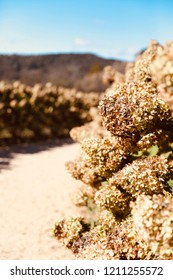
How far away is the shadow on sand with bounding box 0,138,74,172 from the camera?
1365 centimetres

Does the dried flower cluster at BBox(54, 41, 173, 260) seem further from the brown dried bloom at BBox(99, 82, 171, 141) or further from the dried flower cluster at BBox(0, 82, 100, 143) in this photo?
the dried flower cluster at BBox(0, 82, 100, 143)

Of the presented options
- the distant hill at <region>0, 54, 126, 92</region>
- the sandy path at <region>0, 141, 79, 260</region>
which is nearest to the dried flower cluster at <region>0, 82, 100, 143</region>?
the sandy path at <region>0, 141, 79, 260</region>

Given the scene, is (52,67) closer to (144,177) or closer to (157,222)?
(144,177)

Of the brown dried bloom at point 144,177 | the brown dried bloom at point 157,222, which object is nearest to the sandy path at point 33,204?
the brown dried bloom at point 144,177

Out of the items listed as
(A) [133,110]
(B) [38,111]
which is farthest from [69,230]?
(B) [38,111]

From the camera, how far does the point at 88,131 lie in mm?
7207

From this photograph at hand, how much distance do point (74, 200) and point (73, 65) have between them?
60.0 m

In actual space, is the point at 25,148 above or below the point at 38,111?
below

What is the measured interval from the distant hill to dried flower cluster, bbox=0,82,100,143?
32462mm

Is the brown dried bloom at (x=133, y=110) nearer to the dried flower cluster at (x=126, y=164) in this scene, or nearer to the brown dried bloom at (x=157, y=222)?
the dried flower cluster at (x=126, y=164)

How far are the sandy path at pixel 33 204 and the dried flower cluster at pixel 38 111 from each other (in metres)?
2.03

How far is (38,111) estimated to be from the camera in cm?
1750

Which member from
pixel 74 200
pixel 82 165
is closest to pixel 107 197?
pixel 82 165

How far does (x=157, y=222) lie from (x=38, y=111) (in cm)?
1493
